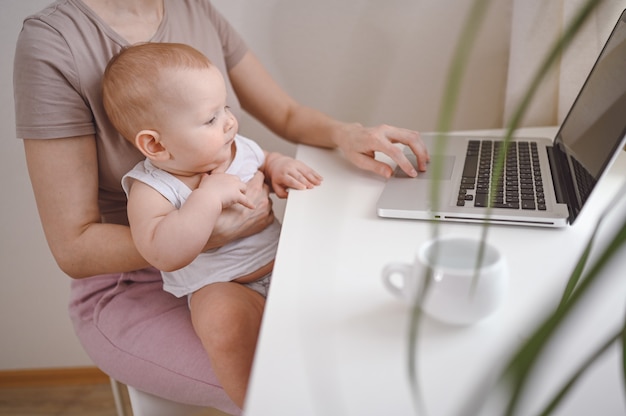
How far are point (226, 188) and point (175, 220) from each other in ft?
0.33

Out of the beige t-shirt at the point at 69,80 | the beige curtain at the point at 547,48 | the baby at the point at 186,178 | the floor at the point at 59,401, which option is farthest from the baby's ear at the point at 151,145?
the floor at the point at 59,401

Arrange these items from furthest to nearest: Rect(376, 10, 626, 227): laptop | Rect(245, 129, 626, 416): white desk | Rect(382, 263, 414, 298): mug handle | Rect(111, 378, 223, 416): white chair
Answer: Rect(111, 378, 223, 416): white chair < Rect(376, 10, 626, 227): laptop < Rect(382, 263, 414, 298): mug handle < Rect(245, 129, 626, 416): white desk

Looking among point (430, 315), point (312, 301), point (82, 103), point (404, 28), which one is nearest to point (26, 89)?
point (82, 103)

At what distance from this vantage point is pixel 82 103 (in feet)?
3.31

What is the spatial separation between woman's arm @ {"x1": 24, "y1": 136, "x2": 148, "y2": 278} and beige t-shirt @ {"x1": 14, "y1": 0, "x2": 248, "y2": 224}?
0.03m

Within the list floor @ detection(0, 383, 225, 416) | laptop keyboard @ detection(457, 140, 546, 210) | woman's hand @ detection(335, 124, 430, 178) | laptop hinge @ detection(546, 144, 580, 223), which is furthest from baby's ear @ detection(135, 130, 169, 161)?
floor @ detection(0, 383, 225, 416)

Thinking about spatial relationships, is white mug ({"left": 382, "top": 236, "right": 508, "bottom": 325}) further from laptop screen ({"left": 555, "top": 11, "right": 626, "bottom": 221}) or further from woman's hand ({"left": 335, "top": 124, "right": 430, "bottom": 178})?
woman's hand ({"left": 335, "top": 124, "right": 430, "bottom": 178})

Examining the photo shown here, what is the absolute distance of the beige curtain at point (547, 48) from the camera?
1.26m

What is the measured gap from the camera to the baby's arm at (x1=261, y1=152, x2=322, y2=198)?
1.05 meters

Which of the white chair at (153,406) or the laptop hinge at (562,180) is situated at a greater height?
the laptop hinge at (562,180)

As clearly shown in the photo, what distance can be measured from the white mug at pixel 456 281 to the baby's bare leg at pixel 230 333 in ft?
1.14

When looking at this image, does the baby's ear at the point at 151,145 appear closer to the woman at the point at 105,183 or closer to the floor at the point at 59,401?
the woman at the point at 105,183

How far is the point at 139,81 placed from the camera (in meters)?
0.93

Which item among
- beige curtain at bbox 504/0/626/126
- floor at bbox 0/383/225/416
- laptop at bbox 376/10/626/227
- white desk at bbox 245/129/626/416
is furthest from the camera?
floor at bbox 0/383/225/416
